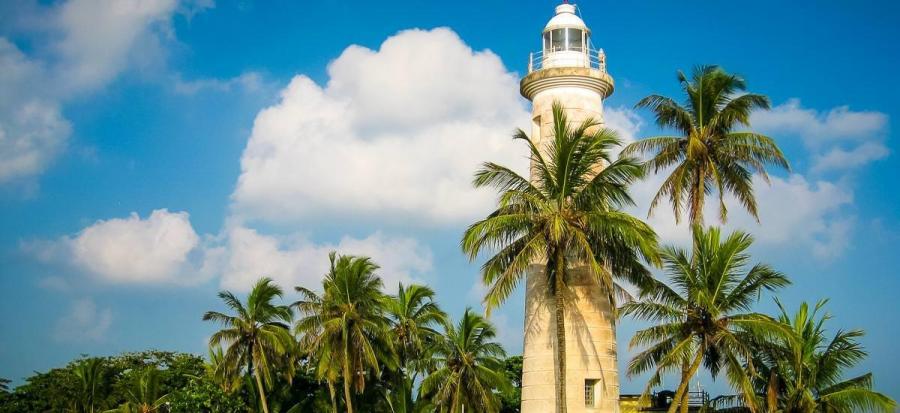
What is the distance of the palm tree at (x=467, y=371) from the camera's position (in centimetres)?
4578

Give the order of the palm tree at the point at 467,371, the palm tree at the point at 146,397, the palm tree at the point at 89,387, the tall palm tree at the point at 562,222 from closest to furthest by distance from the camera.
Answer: the tall palm tree at the point at 562,222 < the palm tree at the point at 467,371 < the palm tree at the point at 146,397 < the palm tree at the point at 89,387

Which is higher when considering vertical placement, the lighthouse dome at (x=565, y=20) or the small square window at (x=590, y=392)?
the lighthouse dome at (x=565, y=20)

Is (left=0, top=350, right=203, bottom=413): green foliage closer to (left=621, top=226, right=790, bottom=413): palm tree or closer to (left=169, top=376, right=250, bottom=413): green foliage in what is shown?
(left=169, top=376, right=250, bottom=413): green foliage

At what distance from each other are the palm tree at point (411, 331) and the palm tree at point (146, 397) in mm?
17864

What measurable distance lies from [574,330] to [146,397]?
36.9 meters

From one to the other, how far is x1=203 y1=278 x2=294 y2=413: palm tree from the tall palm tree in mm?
22455

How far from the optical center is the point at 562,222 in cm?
2975

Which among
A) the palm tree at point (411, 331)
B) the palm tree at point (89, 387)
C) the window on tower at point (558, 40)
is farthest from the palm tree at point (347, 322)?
the palm tree at point (89, 387)

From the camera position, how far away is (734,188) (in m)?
34.8

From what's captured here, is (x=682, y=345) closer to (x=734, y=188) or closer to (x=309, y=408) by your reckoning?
(x=734, y=188)

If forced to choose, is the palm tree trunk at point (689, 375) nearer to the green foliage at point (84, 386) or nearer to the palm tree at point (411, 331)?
the palm tree at point (411, 331)

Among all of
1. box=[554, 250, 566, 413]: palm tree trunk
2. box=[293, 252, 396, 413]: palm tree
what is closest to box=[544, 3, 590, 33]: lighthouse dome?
box=[554, 250, 566, 413]: palm tree trunk

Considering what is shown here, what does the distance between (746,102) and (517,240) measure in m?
10.1

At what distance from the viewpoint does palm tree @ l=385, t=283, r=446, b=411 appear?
165 feet
